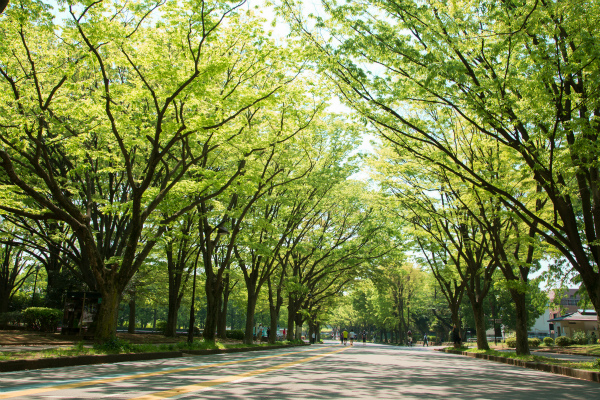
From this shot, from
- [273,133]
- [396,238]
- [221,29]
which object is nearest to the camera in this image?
[221,29]

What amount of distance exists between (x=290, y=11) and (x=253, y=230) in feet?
37.1

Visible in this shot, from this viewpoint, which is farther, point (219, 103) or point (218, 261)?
point (218, 261)

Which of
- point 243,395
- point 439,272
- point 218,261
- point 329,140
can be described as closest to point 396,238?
point 439,272

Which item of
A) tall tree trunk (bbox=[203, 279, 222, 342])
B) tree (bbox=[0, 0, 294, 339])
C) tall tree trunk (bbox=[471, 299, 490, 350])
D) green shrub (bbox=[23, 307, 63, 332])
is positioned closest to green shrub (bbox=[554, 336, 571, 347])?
tall tree trunk (bbox=[471, 299, 490, 350])

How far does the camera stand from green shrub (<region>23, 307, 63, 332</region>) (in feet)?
70.7

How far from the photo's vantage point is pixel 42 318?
70.8 ft

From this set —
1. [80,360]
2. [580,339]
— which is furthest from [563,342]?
[80,360]

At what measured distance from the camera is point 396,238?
84.9ft

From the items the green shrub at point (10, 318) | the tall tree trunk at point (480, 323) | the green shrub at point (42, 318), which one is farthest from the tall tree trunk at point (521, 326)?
the green shrub at point (10, 318)

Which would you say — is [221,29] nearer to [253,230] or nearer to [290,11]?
[290,11]

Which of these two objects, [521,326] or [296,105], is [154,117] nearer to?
[296,105]

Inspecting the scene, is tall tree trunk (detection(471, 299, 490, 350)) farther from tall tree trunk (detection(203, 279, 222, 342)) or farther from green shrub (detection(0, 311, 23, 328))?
green shrub (detection(0, 311, 23, 328))

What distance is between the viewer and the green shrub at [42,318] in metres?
21.6

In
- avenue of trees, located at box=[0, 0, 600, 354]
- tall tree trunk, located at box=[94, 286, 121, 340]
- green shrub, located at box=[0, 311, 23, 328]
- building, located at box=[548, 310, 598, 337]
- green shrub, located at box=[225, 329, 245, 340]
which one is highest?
avenue of trees, located at box=[0, 0, 600, 354]
